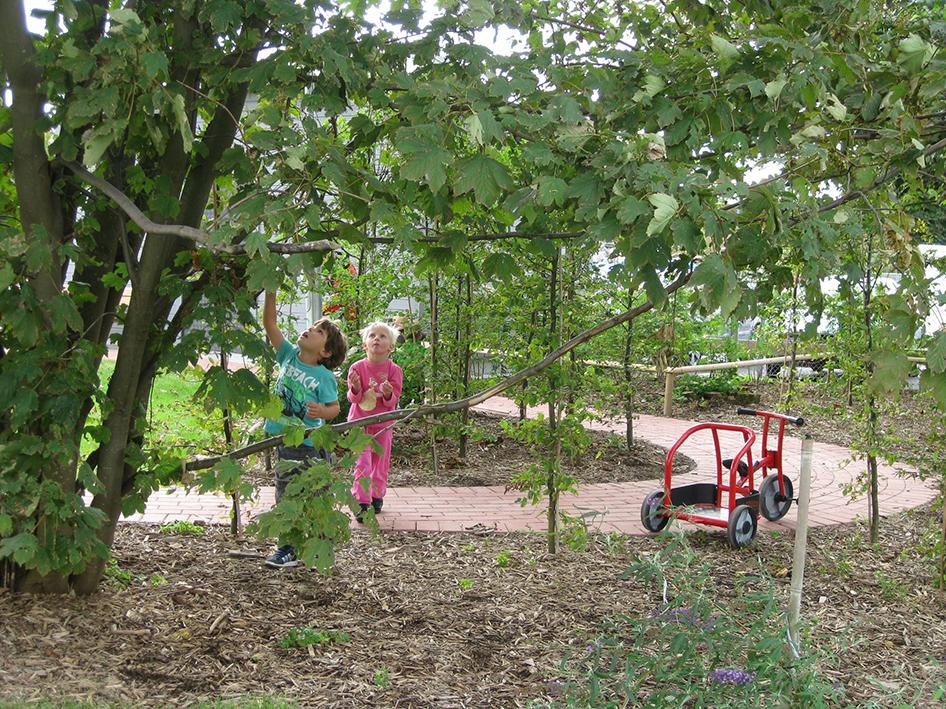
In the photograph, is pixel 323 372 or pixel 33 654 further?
pixel 323 372

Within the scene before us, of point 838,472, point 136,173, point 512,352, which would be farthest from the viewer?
point 838,472

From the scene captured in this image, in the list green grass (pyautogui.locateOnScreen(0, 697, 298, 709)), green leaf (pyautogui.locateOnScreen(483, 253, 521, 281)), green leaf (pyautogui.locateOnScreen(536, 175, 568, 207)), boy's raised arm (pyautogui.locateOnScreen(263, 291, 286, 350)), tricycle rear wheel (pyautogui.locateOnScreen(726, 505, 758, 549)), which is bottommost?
green grass (pyautogui.locateOnScreen(0, 697, 298, 709))

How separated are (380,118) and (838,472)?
20.8 feet

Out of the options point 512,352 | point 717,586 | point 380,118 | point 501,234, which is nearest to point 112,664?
point 501,234

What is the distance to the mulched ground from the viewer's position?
3.52m

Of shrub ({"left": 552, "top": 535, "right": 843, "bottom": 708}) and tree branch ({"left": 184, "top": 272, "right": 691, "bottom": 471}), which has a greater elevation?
tree branch ({"left": 184, "top": 272, "right": 691, "bottom": 471})

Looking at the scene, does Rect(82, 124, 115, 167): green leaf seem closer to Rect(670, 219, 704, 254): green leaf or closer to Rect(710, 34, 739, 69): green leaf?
Rect(670, 219, 704, 254): green leaf

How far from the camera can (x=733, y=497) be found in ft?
19.5

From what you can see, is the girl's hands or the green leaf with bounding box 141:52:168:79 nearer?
the green leaf with bounding box 141:52:168:79

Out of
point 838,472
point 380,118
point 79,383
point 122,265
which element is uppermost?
point 380,118

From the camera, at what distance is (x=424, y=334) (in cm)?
834

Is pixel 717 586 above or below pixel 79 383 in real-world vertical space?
below

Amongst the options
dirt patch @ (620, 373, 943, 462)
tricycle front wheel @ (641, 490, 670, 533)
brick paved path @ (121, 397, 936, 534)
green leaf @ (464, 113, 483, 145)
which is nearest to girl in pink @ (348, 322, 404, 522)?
brick paved path @ (121, 397, 936, 534)

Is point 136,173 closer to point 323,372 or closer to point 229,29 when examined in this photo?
point 229,29
